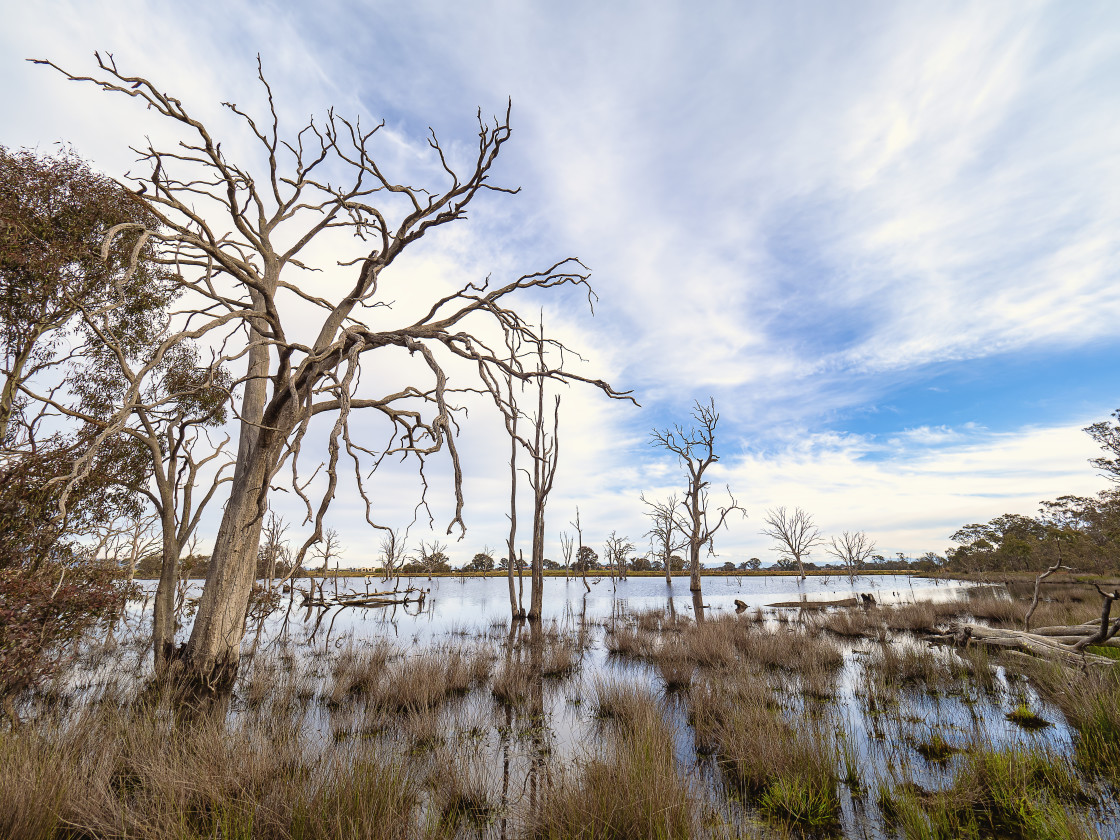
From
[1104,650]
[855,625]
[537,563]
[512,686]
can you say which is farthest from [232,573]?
[855,625]

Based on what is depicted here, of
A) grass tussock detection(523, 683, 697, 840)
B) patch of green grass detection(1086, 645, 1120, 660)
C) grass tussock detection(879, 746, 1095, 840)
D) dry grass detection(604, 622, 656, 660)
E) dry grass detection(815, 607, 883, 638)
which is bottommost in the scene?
dry grass detection(604, 622, 656, 660)

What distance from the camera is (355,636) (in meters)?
14.9

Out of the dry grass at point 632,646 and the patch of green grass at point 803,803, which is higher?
the patch of green grass at point 803,803

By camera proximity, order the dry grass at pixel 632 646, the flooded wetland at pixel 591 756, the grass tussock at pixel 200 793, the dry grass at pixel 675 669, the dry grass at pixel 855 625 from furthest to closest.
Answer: the dry grass at pixel 855 625
the dry grass at pixel 632 646
the dry grass at pixel 675 669
the flooded wetland at pixel 591 756
the grass tussock at pixel 200 793

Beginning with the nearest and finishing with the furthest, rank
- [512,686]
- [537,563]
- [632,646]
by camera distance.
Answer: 1. [512,686]
2. [632,646]
3. [537,563]

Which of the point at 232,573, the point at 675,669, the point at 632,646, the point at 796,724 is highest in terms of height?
the point at 232,573

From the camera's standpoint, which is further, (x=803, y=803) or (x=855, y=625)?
(x=855, y=625)

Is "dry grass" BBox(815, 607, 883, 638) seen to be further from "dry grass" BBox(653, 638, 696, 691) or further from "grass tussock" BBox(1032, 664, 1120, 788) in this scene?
"grass tussock" BBox(1032, 664, 1120, 788)

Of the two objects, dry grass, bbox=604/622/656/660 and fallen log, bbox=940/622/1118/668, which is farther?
dry grass, bbox=604/622/656/660

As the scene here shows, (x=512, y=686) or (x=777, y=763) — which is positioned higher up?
(x=777, y=763)

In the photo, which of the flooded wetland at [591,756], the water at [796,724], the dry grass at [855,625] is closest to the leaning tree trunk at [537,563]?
the water at [796,724]

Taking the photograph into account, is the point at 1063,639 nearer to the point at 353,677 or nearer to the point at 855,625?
the point at 855,625

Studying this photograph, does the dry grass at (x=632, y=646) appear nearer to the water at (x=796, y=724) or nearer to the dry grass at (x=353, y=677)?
the water at (x=796, y=724)

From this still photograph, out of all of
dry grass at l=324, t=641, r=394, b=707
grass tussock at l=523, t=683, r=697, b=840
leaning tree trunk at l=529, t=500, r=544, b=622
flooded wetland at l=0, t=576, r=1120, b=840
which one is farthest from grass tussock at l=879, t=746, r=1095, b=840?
leaning tree trunk at l=529, t=500, r=544, b=622
